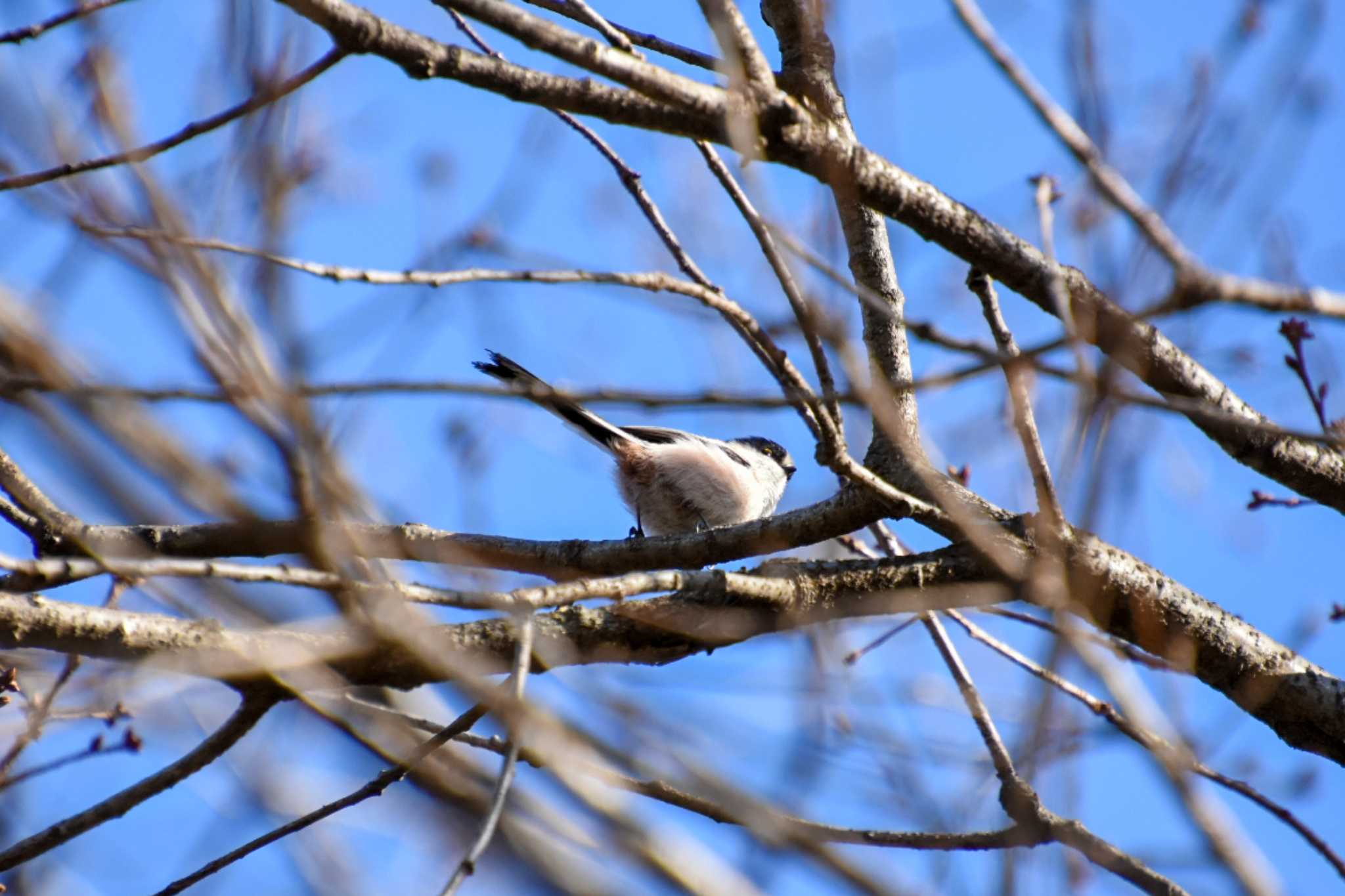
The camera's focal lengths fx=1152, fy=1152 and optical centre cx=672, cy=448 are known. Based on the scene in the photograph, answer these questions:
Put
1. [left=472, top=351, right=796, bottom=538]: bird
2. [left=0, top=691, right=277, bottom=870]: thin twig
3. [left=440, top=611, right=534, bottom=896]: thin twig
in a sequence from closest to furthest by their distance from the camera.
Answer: [left=440, top=611, right=534, bottom=896]: thin twig < [left=0, top=691, right=277, bottom=870]: thin twig < [left=472, top=351, right=796, bottom=538]: bird

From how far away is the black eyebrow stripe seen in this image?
6.71 meters

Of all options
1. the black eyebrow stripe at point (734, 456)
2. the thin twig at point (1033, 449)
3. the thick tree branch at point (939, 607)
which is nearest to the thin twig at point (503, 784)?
the thick tree branch at point (939, 607)

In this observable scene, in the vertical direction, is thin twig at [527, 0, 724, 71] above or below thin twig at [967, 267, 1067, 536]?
above

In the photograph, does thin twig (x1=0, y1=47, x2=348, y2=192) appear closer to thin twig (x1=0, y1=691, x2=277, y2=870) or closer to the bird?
thin twig (x1=0, y1=691, x2=277, y2=870)

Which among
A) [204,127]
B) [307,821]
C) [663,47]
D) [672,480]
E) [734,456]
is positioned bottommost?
[307,821]

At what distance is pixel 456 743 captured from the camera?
2.54 m

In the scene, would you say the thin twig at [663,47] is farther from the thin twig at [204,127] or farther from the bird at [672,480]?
the bird at [672,480]

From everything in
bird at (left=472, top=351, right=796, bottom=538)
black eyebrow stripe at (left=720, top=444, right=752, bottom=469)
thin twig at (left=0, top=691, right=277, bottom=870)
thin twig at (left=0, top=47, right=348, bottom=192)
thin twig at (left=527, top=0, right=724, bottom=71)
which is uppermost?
black eyebrow stripe at (left=720, top=444, right=752, bottom=469)

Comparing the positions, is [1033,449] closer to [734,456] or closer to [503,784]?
[503,784]

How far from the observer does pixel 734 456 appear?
6836mm

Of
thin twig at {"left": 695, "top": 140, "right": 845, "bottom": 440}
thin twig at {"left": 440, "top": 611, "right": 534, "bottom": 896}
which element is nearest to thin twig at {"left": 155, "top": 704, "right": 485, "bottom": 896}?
thin twig at {"left": 440, "top": 611, "right": 534, "bottom": 896}

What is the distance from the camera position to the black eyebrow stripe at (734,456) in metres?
6.71

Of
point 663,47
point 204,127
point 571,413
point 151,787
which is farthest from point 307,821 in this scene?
point 571,413

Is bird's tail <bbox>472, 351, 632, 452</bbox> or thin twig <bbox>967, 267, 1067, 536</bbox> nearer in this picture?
thin twig <bbox>967, 267, 1067, 536</bbox>
